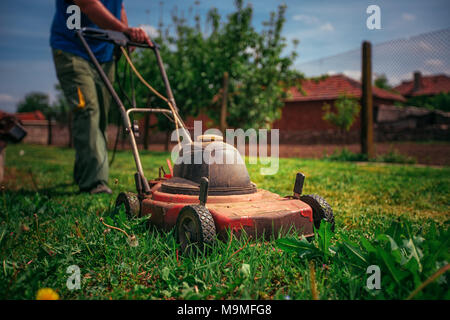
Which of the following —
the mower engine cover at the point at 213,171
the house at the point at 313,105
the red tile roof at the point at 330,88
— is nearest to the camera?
the mower engine cover at the point at 213,171

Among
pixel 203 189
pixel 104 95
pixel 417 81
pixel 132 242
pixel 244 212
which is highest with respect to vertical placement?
pixel 417 81

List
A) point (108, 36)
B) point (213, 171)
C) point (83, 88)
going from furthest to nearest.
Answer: point (83, 88)
point (108, 36)
point (213, 171)

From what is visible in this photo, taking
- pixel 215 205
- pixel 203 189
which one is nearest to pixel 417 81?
pixel 215 205

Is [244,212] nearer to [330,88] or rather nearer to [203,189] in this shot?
[203,189]

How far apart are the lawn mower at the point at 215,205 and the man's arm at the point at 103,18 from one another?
2.76 feet

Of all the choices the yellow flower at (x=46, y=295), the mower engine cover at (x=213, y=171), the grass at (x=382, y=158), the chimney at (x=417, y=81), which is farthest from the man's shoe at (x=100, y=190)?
the chimney at (x=417, y=81)

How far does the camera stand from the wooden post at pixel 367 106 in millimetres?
7215

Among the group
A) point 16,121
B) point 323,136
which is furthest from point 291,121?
point 16,121

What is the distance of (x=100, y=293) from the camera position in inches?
57.4

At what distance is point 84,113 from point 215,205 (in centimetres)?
218

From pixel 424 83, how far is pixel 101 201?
42.9m

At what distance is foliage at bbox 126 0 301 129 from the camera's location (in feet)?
32.6

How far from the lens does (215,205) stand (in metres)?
2.04

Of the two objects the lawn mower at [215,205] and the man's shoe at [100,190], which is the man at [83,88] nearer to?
the man's shoe at [100,190]
